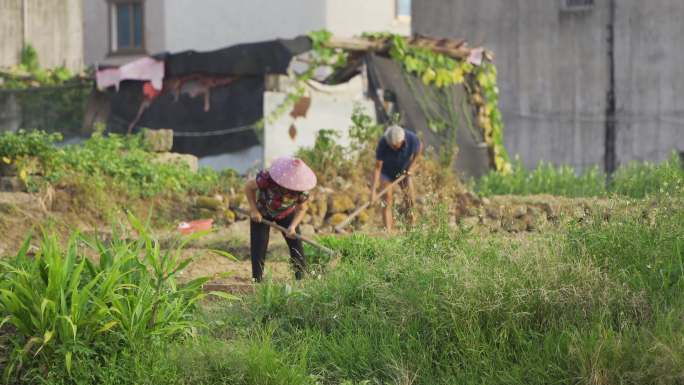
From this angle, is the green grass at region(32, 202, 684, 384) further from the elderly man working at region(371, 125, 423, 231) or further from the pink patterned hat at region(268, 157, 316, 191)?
the elderly man working at region(371, 125, 423, 231)

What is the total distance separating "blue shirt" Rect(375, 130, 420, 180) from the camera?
1148 cm

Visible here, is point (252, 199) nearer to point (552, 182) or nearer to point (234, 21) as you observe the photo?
point (552, 182)

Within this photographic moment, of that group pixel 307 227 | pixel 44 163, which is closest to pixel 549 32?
pixel 307 227

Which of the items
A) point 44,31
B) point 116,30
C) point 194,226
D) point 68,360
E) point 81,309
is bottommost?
point 194,226

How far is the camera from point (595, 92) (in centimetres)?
1825

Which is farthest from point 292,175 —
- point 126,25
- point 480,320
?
point 126,25

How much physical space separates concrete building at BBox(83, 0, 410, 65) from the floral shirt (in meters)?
15.7

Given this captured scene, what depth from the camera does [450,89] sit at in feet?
53.0

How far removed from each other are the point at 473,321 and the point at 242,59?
9.13m

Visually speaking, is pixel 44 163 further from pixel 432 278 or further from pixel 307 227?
pixel 432 278

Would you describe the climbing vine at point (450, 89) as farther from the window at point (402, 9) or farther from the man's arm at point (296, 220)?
the window at point (402, 9)

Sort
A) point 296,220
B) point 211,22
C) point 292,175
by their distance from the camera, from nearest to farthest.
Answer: point 292,175 → point 296,220 → point 211,22

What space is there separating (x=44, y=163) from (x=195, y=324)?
6.63 m

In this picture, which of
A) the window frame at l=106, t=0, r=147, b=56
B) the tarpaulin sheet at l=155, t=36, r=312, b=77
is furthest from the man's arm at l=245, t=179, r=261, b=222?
the window frame at l=106, t=0, r=147, b=56
